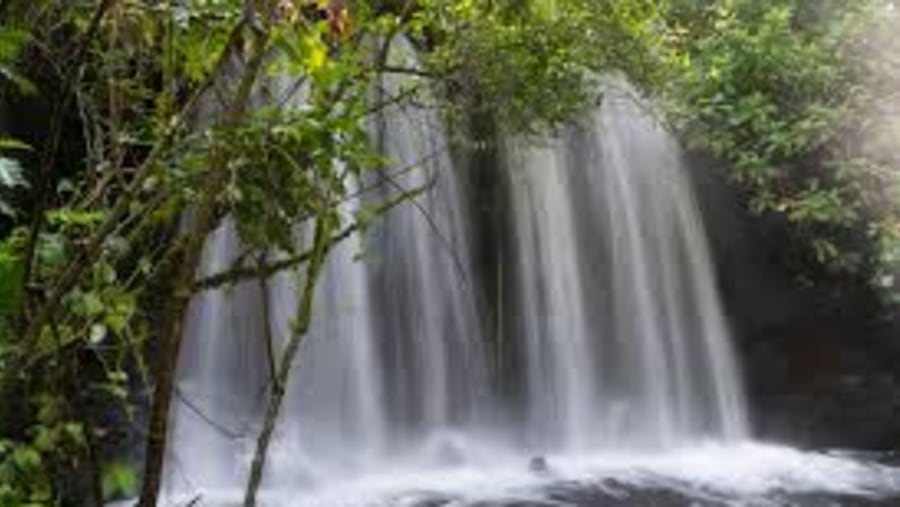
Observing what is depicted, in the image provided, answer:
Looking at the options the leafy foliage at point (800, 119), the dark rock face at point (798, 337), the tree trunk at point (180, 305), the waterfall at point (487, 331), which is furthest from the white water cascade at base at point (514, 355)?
the tree trunk at point (180, 305)

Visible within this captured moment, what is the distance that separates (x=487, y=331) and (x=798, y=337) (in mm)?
2379

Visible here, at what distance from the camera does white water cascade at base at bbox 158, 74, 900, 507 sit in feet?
24.0

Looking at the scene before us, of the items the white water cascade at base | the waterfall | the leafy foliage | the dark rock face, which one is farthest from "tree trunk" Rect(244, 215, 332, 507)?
the dark rock face

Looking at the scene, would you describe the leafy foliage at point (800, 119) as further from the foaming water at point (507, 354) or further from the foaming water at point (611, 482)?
the foaming water at point (611, 482)

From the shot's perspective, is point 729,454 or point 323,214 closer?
point 323,214

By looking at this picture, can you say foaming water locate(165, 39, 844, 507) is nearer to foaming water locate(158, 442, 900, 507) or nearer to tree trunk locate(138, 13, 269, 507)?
foaming water locate(158, 442, 900, 507)

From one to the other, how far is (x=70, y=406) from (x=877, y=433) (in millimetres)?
7532

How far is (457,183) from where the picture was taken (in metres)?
8.59

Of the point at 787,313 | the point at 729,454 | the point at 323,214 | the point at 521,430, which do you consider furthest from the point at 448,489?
the point at 323,214

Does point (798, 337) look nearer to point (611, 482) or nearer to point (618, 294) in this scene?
point (618, 294)

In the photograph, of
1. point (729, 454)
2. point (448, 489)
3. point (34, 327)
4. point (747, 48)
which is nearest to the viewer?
point (34, 327)

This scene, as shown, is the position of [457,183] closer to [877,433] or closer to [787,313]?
[787,313]

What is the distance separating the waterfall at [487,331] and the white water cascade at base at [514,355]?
0.01 m

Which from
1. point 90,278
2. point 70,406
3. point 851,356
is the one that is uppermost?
point 851,356
